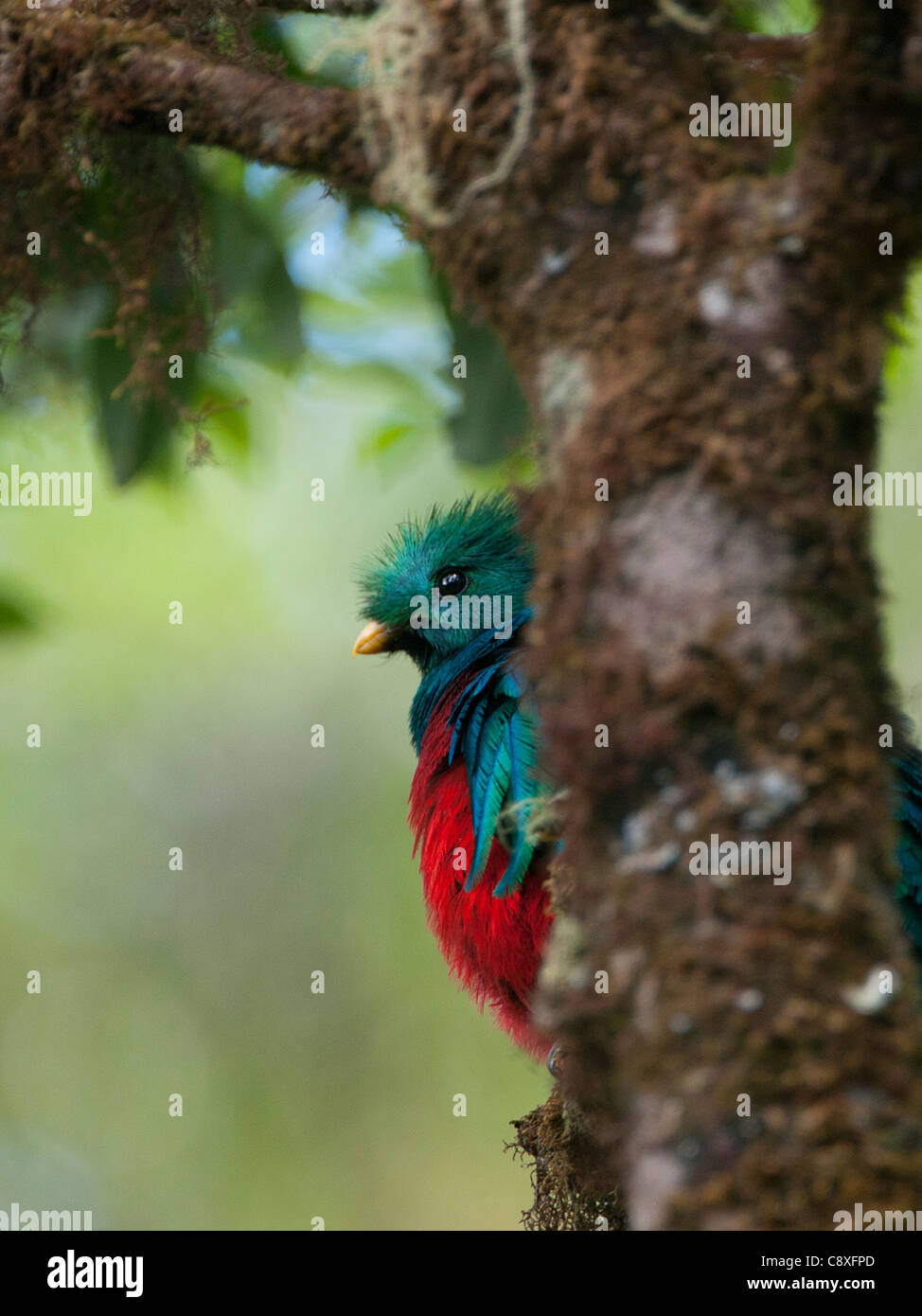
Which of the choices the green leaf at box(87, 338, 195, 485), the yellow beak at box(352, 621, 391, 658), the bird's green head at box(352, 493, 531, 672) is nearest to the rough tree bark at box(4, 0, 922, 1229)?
the green leaf at box(87, 338, 195, 485)

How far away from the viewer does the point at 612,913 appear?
169 centimetres

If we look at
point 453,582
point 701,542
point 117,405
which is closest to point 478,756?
point 453,582

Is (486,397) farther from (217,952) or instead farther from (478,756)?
(217,952)

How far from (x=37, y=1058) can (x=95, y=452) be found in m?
6.12

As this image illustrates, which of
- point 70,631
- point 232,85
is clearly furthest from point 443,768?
point 70,631

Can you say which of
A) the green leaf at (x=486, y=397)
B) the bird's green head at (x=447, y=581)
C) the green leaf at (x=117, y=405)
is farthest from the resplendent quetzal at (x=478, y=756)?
the green leaf at (x=117, y=405)

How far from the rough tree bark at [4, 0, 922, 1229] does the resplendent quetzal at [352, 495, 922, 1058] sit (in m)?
1.13

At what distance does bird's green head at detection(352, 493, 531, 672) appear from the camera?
4.49 m

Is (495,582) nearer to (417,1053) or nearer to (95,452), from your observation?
(95,452)

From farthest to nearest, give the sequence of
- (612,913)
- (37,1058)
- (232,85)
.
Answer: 1. (37,1058)
2. (232,85)
3. (612,913)

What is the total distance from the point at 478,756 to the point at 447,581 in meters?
1.01

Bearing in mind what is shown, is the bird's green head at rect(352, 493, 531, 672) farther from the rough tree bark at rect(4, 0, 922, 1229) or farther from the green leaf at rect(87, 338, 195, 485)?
the rough tree bark at rect(4, 0, 922, 1229)

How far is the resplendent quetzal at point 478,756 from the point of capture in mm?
3615

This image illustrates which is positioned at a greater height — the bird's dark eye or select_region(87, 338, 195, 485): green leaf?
select_region(87, 338, 195, 485): green leaf
